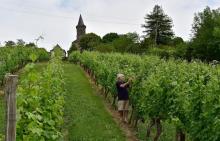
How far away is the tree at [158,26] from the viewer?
106844mm

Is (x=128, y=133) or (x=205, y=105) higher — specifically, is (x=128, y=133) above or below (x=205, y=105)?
below

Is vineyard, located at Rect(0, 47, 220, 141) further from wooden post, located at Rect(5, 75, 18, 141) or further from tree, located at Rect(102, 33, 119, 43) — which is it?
tree, located at Rect(102, 33, 119, 43)

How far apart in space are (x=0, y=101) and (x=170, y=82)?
36.4 ft

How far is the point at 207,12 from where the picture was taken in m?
93.4

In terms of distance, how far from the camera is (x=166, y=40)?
105625 millimetres

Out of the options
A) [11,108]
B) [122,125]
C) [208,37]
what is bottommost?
[122,125]

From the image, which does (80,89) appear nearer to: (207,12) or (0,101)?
(0,101)

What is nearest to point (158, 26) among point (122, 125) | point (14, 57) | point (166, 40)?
point (166, 40)

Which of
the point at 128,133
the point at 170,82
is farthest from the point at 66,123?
the point at 170,82

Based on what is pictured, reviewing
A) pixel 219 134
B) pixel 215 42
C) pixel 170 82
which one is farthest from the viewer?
pixel 215 42

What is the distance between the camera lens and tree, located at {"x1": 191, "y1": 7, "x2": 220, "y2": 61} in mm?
74575

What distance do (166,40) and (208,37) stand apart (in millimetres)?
24770

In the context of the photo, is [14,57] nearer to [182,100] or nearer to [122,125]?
[122,125]

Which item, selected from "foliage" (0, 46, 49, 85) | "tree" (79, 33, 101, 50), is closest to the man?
"foliage" (0, 46, 49, 85)
